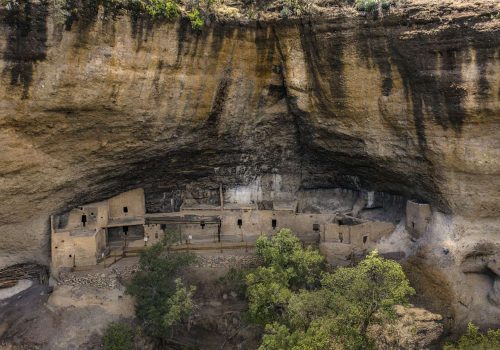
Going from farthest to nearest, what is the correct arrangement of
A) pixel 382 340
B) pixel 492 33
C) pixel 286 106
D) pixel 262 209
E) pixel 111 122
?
pixel 262 209, pixel 286 106, pixel 111 122, pixel 382 340, pixel 492 33

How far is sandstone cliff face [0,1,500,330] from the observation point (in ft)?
42.1

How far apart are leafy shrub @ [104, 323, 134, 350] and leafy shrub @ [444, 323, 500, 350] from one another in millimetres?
8861

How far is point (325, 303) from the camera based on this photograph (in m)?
12.6

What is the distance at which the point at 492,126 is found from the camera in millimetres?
13680

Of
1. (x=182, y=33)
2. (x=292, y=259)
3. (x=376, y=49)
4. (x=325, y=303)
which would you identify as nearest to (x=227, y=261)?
(x=292, y=259)

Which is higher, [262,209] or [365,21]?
[365,21]

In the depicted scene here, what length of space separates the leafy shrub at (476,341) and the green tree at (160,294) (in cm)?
760

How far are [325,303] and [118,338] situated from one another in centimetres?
597

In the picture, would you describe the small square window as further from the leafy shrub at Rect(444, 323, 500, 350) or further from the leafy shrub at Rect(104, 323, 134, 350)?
the leafy shrub at Rect(444, 323, 500, 350)

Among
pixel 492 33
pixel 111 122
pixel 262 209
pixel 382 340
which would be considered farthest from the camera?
pixel 262 209

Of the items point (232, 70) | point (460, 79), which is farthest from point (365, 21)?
point (232, 70)

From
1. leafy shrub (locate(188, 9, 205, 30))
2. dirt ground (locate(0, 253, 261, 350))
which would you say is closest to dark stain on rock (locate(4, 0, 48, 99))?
leafy shrub (locate(188, 9, 205, 30))

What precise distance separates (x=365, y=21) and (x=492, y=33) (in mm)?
3293

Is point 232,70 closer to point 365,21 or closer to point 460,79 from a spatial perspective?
point 365,21
